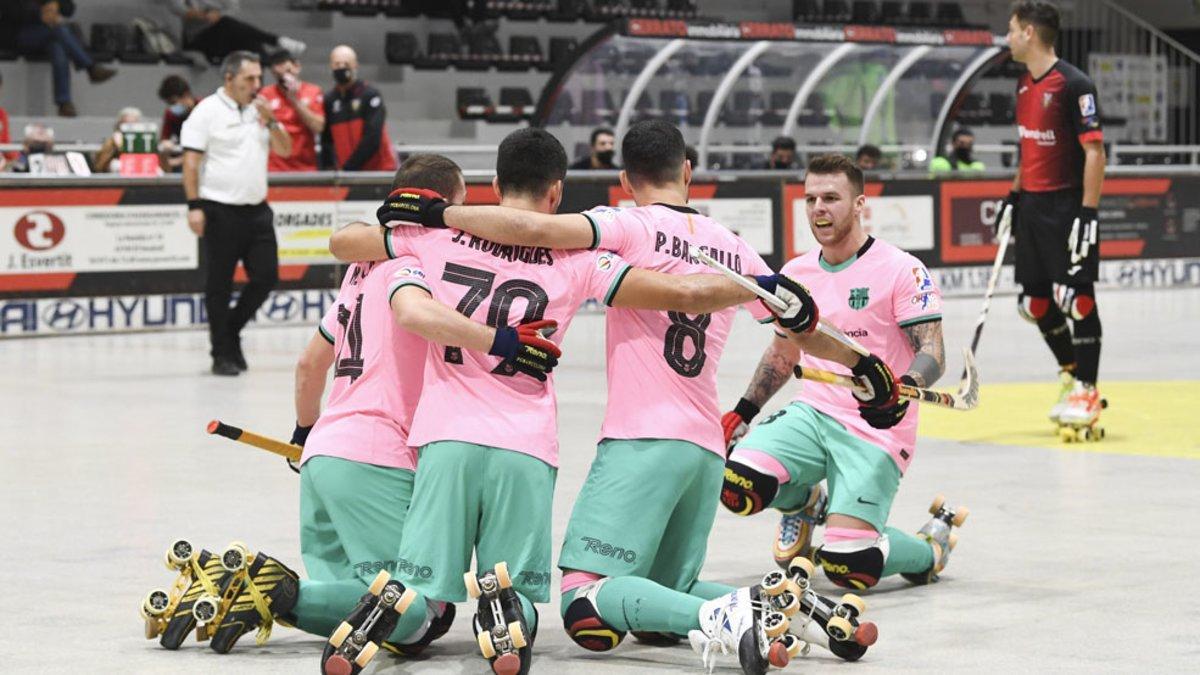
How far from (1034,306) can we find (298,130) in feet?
27.7

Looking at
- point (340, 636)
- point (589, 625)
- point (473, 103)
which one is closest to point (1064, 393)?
point (589, 625)

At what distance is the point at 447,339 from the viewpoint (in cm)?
515

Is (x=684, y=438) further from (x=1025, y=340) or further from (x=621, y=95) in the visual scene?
(x=621, y=95)

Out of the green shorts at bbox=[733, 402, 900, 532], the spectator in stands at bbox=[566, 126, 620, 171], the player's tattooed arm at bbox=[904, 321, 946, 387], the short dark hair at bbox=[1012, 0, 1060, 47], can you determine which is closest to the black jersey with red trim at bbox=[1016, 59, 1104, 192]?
the short dark hair at bbox=[1012, 0, 1060, 47]

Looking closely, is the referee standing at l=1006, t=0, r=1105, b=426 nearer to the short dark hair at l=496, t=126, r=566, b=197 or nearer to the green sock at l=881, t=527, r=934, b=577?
the green sock at l=881, t=527, r=934, b=577

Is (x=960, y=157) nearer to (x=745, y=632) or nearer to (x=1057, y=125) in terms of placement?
(x=1057, y=125)

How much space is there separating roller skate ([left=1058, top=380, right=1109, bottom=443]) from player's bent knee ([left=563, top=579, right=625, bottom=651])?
17.4 feet

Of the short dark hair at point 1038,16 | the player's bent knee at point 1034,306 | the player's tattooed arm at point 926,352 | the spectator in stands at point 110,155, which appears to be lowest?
the player's bent knee at point 1034,306

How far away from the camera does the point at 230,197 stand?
13234 millimetres

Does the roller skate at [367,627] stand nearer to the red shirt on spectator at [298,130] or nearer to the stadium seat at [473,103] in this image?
the red shirt on spectator at [298,130]

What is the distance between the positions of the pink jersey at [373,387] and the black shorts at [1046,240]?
5.59 metres

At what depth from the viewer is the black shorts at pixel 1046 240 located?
10.3m

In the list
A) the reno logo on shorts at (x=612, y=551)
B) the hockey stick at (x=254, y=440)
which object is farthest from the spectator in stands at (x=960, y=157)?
the reno logo on shorts at (x=612, y=551)

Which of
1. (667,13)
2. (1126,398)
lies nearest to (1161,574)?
(1126,398)
